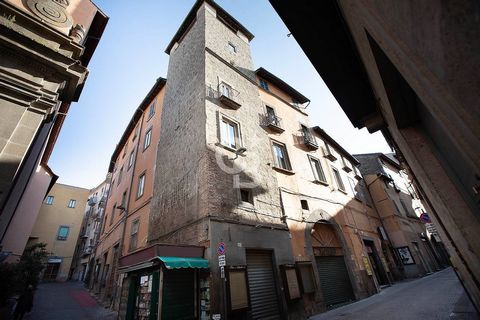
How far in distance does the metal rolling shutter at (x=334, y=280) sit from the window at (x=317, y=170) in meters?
5.41

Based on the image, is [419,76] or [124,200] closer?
[419,76]

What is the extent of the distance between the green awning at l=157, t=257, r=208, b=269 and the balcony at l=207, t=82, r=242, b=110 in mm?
7998

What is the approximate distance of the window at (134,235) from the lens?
13.5 m

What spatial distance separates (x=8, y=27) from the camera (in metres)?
4.48

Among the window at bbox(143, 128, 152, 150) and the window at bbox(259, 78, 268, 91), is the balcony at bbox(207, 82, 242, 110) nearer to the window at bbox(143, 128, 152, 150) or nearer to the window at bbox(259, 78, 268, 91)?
the window at bbox(259, 78, 268, 91)

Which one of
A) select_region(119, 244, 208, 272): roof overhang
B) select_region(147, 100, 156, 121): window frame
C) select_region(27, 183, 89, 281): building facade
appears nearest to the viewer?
select_region(119, 244, 208, 272): roof overhang

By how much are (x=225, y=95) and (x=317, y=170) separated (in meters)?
9.08

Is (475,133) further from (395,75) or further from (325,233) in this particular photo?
(325,233)

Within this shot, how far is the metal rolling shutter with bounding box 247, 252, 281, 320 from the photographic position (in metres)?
8.30

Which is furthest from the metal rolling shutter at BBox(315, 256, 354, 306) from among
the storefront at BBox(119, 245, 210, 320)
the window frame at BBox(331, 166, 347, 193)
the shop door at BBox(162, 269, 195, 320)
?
the shop door at BBox(162, 269, 195, 320)

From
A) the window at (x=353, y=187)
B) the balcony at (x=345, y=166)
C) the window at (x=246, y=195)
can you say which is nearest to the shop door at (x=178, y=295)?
the window at (x=246, y=195)

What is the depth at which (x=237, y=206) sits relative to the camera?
959cm

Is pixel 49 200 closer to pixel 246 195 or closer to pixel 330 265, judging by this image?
pixel 246 195

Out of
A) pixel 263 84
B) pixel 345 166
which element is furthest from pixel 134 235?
pixel 345 166
